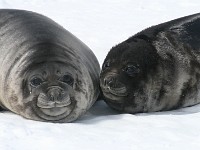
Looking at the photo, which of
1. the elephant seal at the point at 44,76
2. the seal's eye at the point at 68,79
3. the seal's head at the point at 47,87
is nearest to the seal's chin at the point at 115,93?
the elephant seal at the point at 44,76

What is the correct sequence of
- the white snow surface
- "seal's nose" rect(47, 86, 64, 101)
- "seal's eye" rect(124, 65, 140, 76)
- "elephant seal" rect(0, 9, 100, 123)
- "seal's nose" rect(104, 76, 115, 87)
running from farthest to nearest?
"seal's eye" rect(124, 65, 140, 76) → "seal's nose" rect(104, 76, 115, 87) → "elephant seal" rect(0, 9, 100, 123) → "seal's nose" rect(47, 86, 64, 101) → the white snow surface

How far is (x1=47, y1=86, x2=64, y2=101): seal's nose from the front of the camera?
17.0 feet

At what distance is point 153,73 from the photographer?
603 cm

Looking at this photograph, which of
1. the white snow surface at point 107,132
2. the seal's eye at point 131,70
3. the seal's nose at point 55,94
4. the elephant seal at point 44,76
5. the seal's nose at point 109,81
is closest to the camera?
the white snow surface at point 107,132

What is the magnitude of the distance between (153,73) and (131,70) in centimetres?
22

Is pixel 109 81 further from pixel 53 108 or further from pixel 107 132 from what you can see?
pixel 107 132

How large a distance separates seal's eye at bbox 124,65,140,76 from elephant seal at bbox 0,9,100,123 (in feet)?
1.09

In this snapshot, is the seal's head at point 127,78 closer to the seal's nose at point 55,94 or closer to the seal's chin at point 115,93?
the seal's chin at point 115,93

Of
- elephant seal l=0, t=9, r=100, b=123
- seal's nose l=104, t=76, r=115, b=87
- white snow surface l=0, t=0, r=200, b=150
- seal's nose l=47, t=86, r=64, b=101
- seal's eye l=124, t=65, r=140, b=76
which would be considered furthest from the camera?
seal's eye l=124, t=65, r=140, b=76

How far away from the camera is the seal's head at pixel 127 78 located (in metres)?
5.89

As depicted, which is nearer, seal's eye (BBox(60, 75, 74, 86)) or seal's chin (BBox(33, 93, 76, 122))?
seal's chin (BBox(33, 93, 76, 122))

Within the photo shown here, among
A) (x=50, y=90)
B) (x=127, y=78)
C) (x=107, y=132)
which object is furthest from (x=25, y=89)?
(x=127, y=78)

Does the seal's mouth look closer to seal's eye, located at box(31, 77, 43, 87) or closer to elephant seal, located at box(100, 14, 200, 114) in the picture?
seal's eye, located at box(31, 77, 43, 87)

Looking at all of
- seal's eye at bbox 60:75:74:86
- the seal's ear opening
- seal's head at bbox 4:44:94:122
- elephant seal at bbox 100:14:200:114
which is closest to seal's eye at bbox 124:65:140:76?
elephant seal at bbox 100:14:200:114
